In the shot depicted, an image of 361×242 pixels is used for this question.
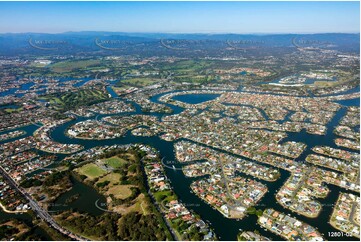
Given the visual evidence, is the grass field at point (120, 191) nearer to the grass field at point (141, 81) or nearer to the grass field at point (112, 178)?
the grass field at point (112, 178)

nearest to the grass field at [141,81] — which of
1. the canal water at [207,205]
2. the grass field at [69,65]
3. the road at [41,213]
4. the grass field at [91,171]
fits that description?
the grass field at [69,65]

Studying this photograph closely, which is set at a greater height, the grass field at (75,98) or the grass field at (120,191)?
the grass field at (120,191)

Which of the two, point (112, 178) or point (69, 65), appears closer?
point (112, 178)

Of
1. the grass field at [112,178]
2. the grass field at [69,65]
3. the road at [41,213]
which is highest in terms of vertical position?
the grass field at [112,178]

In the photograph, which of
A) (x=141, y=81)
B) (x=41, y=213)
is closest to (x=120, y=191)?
(x=41, y=213)

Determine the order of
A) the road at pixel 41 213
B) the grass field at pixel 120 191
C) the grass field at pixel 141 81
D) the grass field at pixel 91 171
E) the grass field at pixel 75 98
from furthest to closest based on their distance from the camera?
the grass field at pixel 141 81 < the grass field at pixel 75 98 < the grass field at pixel 91 171 < the grass field at pixel 120 191 < the road at pixel 41 213

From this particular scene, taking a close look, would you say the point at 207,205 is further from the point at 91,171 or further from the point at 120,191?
the point at 91,171

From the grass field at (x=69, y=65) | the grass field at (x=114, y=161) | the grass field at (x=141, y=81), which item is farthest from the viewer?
the grass field at (x=69, y=65)
